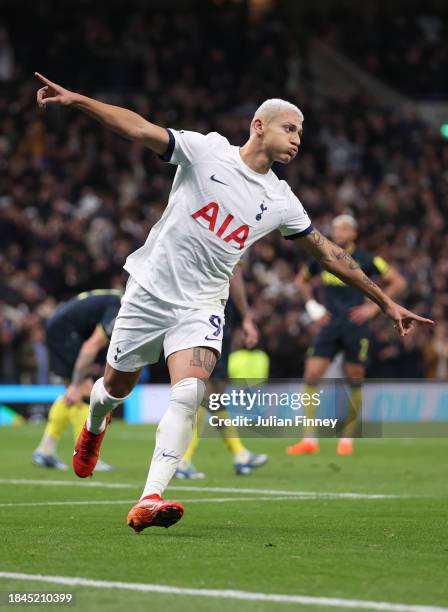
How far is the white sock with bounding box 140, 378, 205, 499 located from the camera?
7.18 metres

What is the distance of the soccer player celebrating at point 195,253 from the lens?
7.36 meters

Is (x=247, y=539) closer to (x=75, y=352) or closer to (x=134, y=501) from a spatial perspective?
(x=134, y=501)

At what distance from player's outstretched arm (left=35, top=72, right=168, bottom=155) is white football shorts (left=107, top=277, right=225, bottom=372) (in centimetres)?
102

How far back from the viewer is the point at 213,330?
7.50 metres

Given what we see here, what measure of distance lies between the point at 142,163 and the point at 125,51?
5.18 metres

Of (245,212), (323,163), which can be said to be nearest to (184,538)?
(245,212)

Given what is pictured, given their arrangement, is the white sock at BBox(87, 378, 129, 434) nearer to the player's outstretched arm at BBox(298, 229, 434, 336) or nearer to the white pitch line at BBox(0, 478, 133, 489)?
the player's outstretched arm at BBox(298, 229, 434, 336)

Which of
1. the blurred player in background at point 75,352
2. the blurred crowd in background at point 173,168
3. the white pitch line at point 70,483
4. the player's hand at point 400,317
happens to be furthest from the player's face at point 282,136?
the blurred crowd in background at point 173,168

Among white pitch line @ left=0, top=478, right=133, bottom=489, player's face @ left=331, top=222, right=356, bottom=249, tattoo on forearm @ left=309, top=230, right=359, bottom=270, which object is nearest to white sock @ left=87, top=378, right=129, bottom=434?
tattoo on forearm @ left=309, top=230, right=359, bottom=270

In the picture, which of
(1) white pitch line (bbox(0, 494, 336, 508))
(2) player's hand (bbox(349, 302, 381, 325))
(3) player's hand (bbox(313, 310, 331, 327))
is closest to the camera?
(1) white pitch line (bbox(0, 494, 336, 508))

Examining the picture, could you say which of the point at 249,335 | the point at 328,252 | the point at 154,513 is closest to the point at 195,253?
the point at 328,252

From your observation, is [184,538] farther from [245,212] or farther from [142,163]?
[142,163]

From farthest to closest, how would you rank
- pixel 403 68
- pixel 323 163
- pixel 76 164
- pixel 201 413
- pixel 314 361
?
pixel 403 68 → pixel 323 163 → pixel 76 164 → pixel 314 361 → pixel 201 413

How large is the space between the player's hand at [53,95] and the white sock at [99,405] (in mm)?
2018
